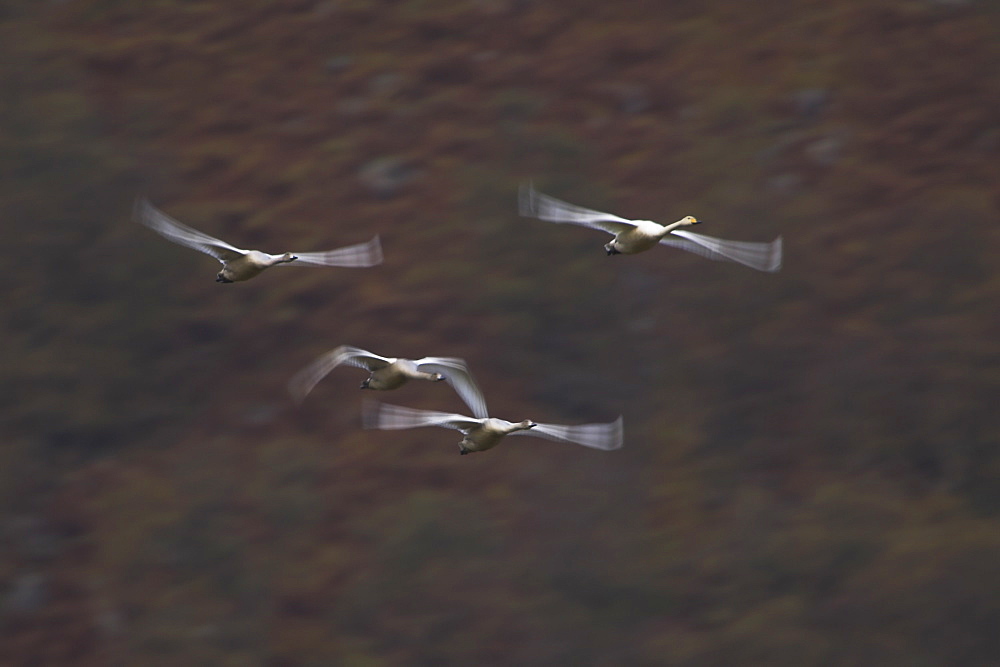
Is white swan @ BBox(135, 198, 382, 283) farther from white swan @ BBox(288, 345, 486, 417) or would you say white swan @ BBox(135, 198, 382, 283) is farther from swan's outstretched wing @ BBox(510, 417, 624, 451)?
swan's outstretched wing @ BBox(510, 417, 624, 451)

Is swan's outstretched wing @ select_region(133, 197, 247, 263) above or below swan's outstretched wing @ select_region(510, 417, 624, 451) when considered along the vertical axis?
above

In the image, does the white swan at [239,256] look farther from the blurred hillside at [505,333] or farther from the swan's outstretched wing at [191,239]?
the blurred hillside at [505,333]

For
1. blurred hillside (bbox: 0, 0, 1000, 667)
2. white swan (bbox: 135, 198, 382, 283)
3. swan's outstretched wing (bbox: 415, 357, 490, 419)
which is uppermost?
white swan (bbox: 135, 198, 382, 283)

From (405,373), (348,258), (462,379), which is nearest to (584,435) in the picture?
(462,379)

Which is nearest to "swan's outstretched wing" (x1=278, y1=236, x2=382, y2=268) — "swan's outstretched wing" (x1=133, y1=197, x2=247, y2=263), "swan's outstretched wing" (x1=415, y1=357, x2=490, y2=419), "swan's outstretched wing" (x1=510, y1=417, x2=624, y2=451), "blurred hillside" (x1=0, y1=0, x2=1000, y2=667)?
"swan's outstretched wing" (x1=133, y1=197, x2=247, y2=263)

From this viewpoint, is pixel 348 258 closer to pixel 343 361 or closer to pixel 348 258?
pixel 348 258

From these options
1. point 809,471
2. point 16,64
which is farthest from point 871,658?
point 16,64

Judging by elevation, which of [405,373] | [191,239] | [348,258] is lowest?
[405,373]

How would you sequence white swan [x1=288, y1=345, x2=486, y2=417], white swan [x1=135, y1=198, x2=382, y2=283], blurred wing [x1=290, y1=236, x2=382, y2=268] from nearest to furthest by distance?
blurred wing [x1=290, y1=236, x2=382, y2=268], white swan [x1=135, y1=198, x2=382, y2=283], white swan [x1=288, y1=345, x2=486, y2=417]

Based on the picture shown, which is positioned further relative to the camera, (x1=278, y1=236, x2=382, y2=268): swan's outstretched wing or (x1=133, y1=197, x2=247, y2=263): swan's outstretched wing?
(x1=133, y1=197, x2=247, y2=263): swan's outstretched wing
